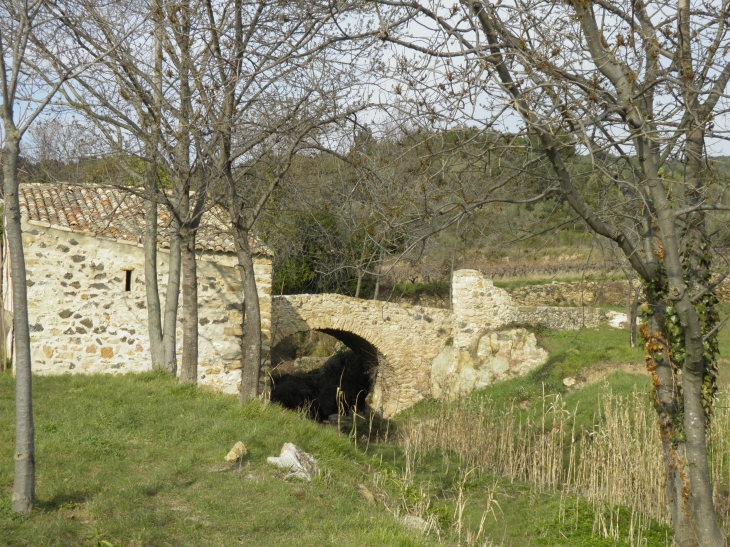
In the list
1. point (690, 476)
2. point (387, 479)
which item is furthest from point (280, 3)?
point (690, 476)

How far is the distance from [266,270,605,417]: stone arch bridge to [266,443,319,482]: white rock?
9.50m

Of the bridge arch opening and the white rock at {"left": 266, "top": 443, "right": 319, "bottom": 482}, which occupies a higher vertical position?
the white rock at {"left": 266, "top": 443, "right": 319, "bottom": 482}

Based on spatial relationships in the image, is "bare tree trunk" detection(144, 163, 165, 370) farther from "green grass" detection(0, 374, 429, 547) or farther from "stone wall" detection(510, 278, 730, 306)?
"stone wall" detection(510, 278, 730, 306)

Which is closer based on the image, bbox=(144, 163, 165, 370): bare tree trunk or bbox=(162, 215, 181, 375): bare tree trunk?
bbox=(162, 215, 181, 375): bare tree trunk

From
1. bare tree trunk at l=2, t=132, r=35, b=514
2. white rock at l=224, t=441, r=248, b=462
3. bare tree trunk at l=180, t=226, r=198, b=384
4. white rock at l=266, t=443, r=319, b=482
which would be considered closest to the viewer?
bare tree trunk at l=2, t=132, r=35, b=514

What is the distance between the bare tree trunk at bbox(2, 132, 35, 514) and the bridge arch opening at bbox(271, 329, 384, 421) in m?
11.9

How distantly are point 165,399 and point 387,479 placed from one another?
2782 mm

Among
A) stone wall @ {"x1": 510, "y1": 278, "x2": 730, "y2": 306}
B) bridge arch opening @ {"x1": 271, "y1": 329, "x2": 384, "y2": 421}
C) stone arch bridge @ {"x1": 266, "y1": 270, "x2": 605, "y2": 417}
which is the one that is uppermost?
stone wall @ {"x1": 510, "y1": 278, "x2": 730, "y2": 306}

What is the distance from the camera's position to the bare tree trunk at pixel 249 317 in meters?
7.88

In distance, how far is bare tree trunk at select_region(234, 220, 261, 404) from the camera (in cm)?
788

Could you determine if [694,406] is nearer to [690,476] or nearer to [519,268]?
[690,476]

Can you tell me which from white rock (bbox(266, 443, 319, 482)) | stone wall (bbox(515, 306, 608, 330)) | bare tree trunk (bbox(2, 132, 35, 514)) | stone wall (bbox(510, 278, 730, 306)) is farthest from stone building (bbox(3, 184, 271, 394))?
stone wall (bbox(510, 278, 730, 306))

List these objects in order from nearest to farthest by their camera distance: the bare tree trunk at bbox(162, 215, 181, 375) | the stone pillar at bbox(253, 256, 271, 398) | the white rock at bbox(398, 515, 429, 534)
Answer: the white rock at bbox(398, 515, 429, 534) < the bare tree trunk at bbox(162, 215, 181, 375) < the stone pillar at bbox(253, 256, 271, 398)

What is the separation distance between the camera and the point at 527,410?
47.0 ft
